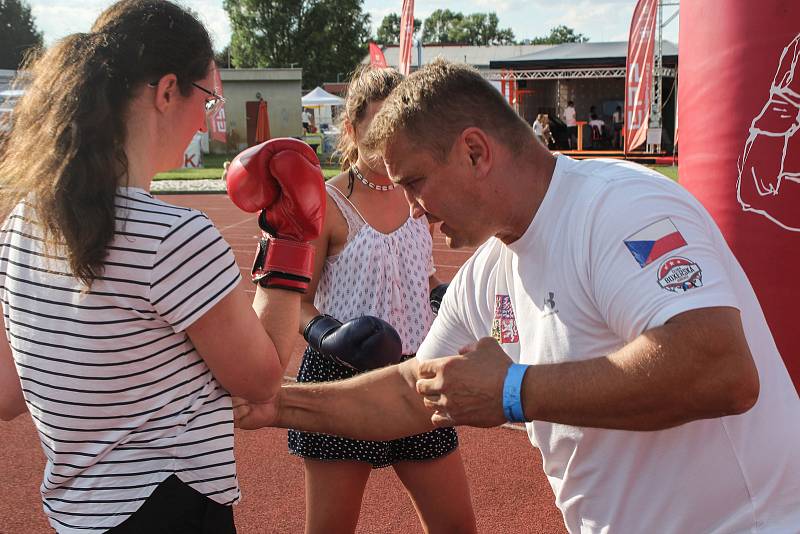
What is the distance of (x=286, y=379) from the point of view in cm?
542

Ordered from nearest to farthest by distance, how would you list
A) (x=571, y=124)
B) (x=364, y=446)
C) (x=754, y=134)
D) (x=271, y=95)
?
(x=364, y=446) → (x=754, y=134) → (x=571, y=124) → (x=271, y=95)

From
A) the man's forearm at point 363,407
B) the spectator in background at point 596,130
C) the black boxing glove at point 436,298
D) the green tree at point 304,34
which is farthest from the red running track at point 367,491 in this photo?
the green tree at point 304,34

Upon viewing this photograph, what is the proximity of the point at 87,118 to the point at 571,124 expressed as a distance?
77.9 ft

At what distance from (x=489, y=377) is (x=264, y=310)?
601 millimetres

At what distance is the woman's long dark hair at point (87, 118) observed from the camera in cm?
142

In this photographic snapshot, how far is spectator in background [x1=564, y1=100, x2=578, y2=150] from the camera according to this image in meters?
24.1

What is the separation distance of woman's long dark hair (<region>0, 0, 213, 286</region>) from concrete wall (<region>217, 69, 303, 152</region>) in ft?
103

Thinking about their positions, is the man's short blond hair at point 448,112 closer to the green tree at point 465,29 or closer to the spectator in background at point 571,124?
the spectator in background at point 571,124

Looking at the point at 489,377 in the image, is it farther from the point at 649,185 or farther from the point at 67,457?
the point at 67,457

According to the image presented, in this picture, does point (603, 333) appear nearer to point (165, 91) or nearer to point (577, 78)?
point (165, 91)

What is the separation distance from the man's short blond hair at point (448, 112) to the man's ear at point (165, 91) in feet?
1.50

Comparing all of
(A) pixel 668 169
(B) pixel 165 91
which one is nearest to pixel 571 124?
(A) pixel 668 169

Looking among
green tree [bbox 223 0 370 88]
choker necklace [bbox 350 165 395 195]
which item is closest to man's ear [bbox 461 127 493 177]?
choker necklace [bbox 350 165 395 195]

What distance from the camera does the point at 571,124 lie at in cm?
2409
